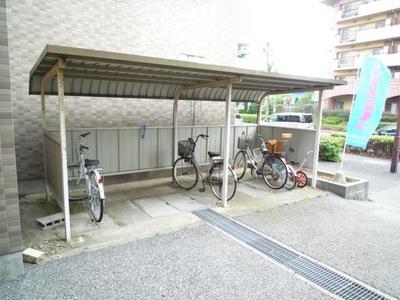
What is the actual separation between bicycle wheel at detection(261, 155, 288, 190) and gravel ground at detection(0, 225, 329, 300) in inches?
112

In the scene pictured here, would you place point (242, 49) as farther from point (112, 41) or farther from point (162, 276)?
point (162, 276)

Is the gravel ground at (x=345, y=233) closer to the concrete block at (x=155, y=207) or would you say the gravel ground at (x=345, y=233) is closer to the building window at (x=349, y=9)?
the concrete block at (x=155, y=207)

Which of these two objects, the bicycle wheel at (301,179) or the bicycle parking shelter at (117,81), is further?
the bicycle wheel at (301,179)

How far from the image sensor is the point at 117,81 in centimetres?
513

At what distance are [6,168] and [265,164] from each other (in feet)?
16.1

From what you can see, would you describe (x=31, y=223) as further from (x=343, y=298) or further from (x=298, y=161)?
(x=298, y=161)

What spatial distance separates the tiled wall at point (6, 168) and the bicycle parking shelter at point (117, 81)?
1.41 ft

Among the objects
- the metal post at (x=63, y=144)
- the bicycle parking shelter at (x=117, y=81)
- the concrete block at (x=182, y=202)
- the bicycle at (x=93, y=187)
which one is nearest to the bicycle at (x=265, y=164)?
the bicycle parking shelter at (x=117, y=81)

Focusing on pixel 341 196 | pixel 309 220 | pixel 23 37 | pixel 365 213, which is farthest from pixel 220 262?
pixel 23 37

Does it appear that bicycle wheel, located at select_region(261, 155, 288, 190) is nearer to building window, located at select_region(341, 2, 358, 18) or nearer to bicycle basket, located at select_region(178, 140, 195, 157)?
bicycle basket, located at select_region(178, 140, 195, 157)

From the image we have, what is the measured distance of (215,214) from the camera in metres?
4.55

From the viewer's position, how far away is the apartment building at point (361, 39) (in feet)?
75.9

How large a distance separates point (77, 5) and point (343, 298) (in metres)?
6.62

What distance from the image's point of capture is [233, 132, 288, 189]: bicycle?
599 cm
